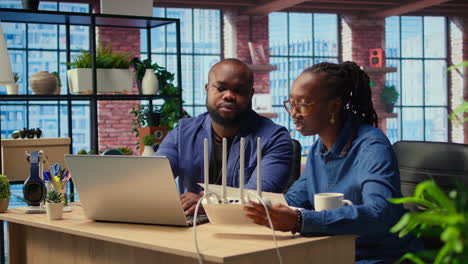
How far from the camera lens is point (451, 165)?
2252mm

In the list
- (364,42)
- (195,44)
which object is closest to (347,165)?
(195,44)

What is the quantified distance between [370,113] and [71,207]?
1167 millimetres

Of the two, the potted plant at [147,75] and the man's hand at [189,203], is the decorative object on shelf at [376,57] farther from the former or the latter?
the man's hand at [189,203]

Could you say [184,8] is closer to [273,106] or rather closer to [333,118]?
[273,106]

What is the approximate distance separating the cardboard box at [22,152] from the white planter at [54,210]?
1.59 m

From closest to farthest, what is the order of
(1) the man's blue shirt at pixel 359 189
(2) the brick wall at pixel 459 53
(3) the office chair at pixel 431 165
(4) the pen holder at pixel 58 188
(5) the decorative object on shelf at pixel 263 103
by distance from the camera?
(1) the man's blue shirt at pixel 359 189
(3) the office chair at pixel 431 165
(4) the pen holder at pixel 58 188
(5) the decorative object on shelf at pixel 263 103
(2) the brick wall at pixel 459 53

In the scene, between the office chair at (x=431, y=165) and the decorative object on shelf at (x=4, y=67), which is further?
the decorative object on shelf at (x=4, y=67)

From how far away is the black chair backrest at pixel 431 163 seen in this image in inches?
87.9

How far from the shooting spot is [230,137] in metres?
2.65

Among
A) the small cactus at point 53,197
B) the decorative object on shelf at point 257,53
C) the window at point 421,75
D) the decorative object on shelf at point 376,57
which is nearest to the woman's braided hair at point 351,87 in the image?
the small cactus at point 53,197

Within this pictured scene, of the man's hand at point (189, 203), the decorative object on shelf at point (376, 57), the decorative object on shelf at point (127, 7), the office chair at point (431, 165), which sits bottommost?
the man's hand at point (189, 203)

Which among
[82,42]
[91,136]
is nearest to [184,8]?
[82,42]

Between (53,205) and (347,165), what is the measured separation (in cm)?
99

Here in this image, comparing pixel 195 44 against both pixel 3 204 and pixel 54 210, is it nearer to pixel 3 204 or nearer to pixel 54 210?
pixel 3 204
